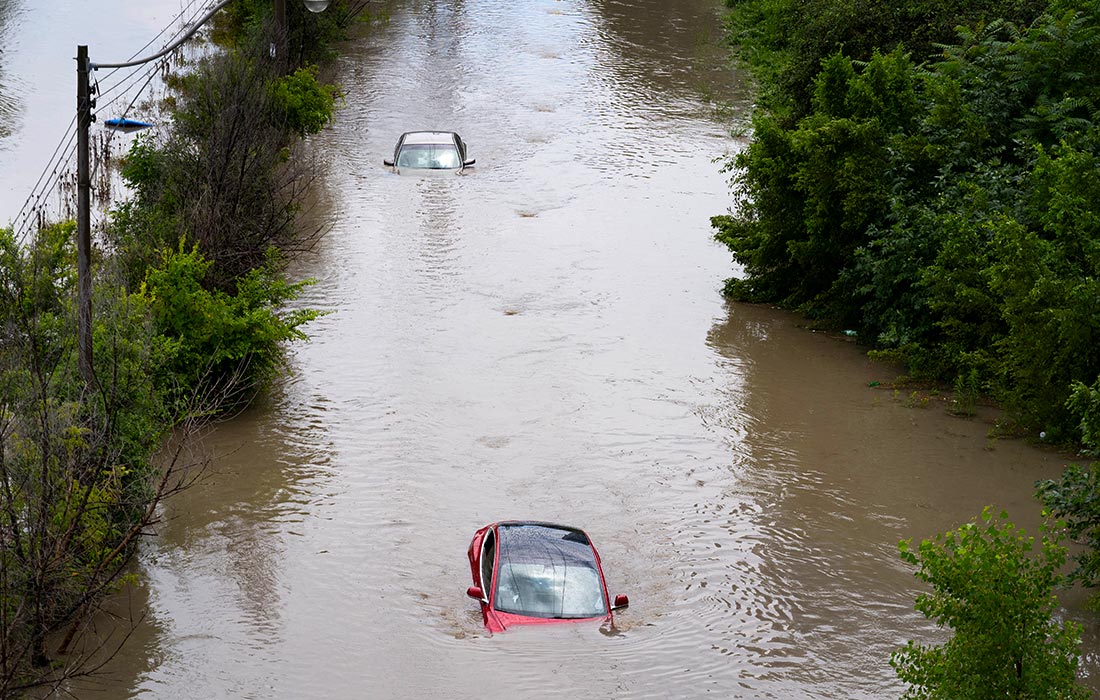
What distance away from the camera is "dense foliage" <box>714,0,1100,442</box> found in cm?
1903

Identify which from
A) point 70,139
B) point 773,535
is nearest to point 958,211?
point 773,535

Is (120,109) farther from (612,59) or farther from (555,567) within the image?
(555,567)

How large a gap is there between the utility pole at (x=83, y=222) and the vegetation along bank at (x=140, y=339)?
0.30m

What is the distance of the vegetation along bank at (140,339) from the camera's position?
11531mm

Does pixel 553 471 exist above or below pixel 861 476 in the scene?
below

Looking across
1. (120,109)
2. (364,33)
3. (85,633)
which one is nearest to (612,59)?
(364,33)

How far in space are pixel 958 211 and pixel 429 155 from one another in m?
13.8

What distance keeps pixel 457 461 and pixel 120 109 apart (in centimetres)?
2014

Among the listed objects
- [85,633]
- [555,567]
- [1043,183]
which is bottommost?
[85,633]

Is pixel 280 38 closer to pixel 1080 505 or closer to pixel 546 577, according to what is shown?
pixel 546 577

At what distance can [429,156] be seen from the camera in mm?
31500

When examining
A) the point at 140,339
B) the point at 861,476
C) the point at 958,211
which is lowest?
the point at 861,476

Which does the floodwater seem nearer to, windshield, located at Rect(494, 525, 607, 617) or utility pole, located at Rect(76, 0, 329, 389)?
windshield, located at Rect(494, 525, 607, 617)

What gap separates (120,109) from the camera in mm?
34344
